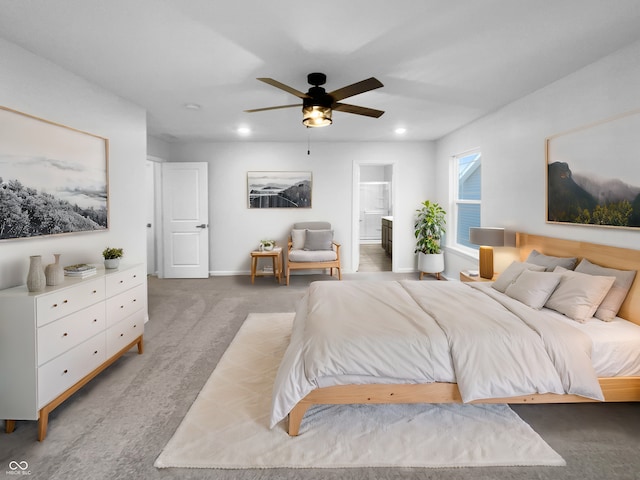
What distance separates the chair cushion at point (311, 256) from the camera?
234 inches

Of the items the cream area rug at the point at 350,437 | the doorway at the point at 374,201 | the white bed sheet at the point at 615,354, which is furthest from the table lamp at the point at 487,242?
the doorway at the point at 374,201

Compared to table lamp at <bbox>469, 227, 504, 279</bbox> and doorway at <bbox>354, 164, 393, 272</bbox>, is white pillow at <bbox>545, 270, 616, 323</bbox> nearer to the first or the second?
table lamp at <bbox>469, 227, 504, 279</bbox>

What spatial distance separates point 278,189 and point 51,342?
4.90 meters

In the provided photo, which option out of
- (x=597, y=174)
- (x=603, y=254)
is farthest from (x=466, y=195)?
(x=603, y=254)

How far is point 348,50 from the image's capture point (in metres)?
2.74

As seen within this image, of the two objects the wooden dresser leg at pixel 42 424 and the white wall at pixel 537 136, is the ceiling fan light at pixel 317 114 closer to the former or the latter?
the white wall at pixel 537 136

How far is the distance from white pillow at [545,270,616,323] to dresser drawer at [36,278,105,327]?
339 centimetres

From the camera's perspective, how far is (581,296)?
2598 millimetres

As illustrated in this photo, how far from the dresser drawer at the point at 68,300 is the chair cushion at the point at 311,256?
3454mm

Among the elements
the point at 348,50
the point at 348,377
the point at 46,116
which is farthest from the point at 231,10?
the point at 348,377

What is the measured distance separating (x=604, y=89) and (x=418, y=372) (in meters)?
2.72

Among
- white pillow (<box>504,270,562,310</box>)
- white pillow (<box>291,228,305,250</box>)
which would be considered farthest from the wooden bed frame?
white pillow (<box>291,228,305,250</box>)

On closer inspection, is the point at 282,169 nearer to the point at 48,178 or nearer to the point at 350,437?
the point at 48,178

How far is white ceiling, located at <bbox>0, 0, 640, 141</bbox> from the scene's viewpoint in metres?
2.17
